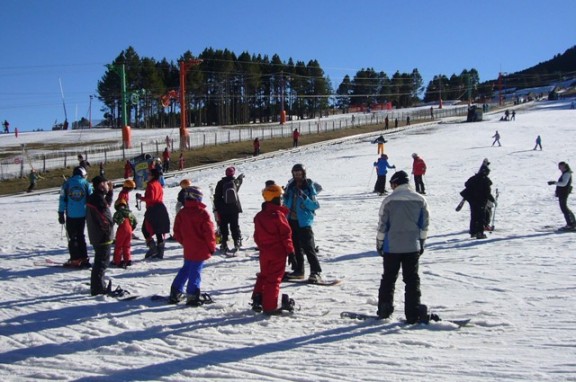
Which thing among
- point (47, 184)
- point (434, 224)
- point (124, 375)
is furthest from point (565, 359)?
point (47, 184)

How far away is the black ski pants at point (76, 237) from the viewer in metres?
9.21

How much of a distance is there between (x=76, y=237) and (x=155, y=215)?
1.36m

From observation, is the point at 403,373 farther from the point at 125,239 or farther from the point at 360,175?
the point at 360,175

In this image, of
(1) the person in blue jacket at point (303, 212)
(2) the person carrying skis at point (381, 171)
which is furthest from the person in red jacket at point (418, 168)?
(1) the person in blue jacket at point (303, 212)

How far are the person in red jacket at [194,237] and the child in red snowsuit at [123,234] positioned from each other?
2.79 meters

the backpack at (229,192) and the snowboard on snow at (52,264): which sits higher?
the backpack at (229,192)

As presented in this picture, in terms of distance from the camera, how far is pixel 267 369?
4965 millimetres

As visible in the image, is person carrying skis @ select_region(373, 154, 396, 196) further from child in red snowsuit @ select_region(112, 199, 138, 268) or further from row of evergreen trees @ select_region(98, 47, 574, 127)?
row of evergreen trees @ select_region(98, 47, 574, 127)

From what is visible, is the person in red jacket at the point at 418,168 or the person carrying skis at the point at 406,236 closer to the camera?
the person carrying skis at the point at 406,236

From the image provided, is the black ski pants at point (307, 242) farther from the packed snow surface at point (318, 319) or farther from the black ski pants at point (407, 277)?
the black ski pants at point (407, 277)

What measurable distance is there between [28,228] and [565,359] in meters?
13.0

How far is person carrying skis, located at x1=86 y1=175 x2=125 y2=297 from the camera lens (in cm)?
745

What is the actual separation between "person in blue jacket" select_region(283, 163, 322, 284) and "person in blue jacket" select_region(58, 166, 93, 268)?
3.41 m

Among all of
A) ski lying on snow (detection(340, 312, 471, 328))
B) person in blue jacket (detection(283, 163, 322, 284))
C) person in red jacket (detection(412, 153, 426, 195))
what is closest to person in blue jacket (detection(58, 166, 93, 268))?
person in blue jacket (detection(283, 163, 322, 284))
